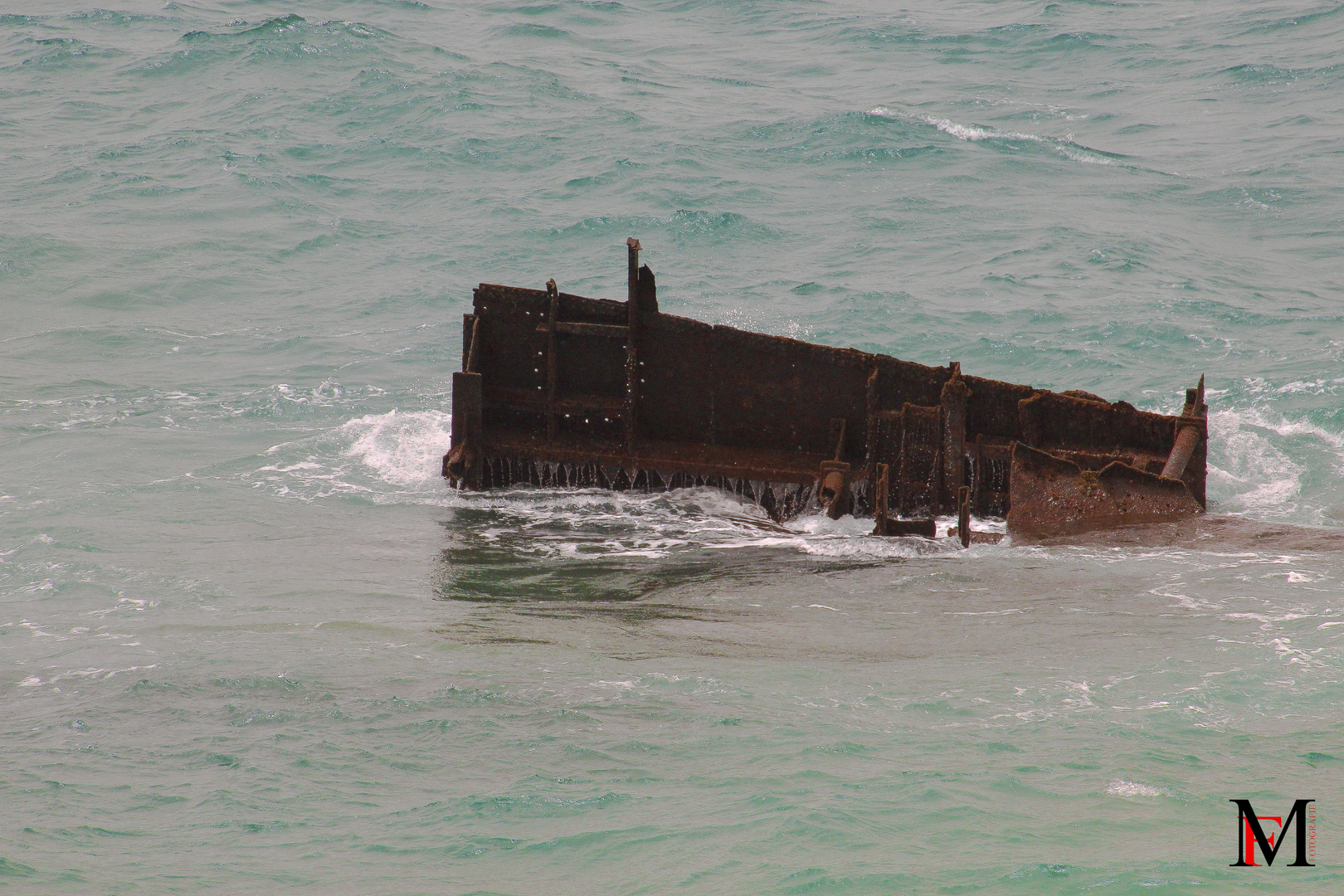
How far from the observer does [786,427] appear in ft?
45.2

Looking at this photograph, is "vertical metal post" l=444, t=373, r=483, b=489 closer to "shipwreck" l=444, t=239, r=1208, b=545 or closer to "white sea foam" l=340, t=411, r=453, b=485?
"shipwreck" l=444, t=239, r=1208, b=545

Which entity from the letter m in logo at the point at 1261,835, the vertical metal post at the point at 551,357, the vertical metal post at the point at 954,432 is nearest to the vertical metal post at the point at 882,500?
the vertical metal post at the point at 954,432

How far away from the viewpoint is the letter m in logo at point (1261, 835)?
266 inches

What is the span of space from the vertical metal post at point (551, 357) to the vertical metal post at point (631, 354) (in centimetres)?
81

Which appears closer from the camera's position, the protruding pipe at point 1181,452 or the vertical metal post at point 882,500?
the protruding pipe at point 1181,452

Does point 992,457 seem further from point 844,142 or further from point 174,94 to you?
point 174,94

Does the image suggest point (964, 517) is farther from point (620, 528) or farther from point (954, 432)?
point (620, 528)

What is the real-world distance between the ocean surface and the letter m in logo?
0.27 ft

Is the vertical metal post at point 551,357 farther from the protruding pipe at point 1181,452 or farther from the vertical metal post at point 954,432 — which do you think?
the protruding pipe at point 1181,452

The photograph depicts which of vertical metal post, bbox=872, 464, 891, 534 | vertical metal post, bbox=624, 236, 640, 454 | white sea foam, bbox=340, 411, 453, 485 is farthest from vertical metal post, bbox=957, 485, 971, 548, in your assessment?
white sea foam, bbox=340, 411, 453, 485

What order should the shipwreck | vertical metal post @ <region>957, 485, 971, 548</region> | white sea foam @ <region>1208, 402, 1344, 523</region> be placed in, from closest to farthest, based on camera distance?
vertical metal post @ <region>957, 485, 971, 548</region> < the shipwreck < white sea foam @ <region>1208, 402, 1344, 523</region>

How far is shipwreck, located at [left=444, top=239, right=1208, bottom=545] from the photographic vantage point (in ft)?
41.2

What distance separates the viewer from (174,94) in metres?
37.4

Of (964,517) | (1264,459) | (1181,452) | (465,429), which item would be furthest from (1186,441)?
(465,429)
